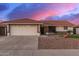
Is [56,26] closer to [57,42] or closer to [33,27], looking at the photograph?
[57,42]

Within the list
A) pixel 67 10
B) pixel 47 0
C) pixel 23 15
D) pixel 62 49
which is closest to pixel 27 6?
pixel 23 15

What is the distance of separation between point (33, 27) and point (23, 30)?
2.03 ft

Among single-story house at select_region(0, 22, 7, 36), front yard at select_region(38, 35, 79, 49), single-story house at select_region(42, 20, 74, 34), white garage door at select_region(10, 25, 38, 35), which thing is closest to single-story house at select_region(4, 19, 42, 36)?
white garage door at select_region(10, 25, 38, 35)

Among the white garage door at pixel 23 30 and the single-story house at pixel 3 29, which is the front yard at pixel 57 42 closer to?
the white garage door at pixel 23 30

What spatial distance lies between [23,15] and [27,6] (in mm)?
587

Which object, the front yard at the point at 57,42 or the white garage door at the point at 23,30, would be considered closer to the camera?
the front yard at the point at 57,42

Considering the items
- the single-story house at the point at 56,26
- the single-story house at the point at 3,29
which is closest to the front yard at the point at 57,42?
the single-story house at the point at 56,26

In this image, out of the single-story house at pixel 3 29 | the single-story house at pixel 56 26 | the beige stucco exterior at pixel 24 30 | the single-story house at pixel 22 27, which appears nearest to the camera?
the single-story house at pixel 56 26

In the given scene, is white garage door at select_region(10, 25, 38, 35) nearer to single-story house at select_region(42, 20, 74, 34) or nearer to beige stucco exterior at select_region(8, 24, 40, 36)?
beige stucco exterior at select_region(8, 24, 40, 36)

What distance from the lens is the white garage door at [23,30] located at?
12.2 meters

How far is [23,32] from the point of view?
1235cm

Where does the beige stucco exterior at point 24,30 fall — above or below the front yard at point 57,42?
above

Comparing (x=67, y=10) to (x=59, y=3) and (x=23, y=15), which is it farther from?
(x=23, y=15)

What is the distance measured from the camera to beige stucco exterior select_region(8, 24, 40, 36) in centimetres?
1214
